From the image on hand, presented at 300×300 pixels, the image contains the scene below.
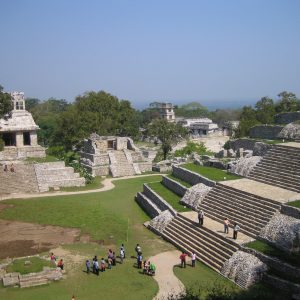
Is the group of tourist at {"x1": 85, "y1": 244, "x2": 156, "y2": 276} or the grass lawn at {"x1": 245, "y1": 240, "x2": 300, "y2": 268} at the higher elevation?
the grass lawn at {"x1": 245, "y1": 240, "x2": 300, "y2": 268}

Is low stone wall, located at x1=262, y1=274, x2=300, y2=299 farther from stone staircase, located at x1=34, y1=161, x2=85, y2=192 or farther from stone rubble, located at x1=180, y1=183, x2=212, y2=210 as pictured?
stone staircase, located at x1=34, y1=161, x2=85, y2=192

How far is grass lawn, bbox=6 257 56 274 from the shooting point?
17859 millimetres

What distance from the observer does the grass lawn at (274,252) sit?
16.4 metres

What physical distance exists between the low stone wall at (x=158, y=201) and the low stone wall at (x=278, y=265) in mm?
7371

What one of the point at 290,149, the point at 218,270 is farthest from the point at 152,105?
the point at 218,270

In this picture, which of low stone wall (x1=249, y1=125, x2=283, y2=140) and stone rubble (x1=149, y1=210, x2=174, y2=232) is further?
low stone wall (x1=249, y1=125, x2=283, y2=140)

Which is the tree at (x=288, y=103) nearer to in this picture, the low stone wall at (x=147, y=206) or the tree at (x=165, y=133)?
the tree at (x=165, y=133)

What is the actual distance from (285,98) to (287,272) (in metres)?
36.7

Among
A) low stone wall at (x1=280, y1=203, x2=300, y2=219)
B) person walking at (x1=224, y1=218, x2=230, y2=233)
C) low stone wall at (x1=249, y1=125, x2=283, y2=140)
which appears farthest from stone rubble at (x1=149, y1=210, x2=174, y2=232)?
low stone wall at (x1=249, y1=125, x2=283, y2=140)

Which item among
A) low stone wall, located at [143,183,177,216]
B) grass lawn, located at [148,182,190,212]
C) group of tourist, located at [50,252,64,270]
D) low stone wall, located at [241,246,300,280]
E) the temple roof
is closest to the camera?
low stone wall, located at [241,246,300,280]

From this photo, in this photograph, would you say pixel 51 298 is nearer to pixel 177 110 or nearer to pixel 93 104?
pixel 93 104

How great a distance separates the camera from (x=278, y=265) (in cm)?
1642

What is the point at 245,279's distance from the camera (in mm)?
16719

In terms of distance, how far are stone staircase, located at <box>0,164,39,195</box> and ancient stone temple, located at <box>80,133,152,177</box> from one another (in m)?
6.74
